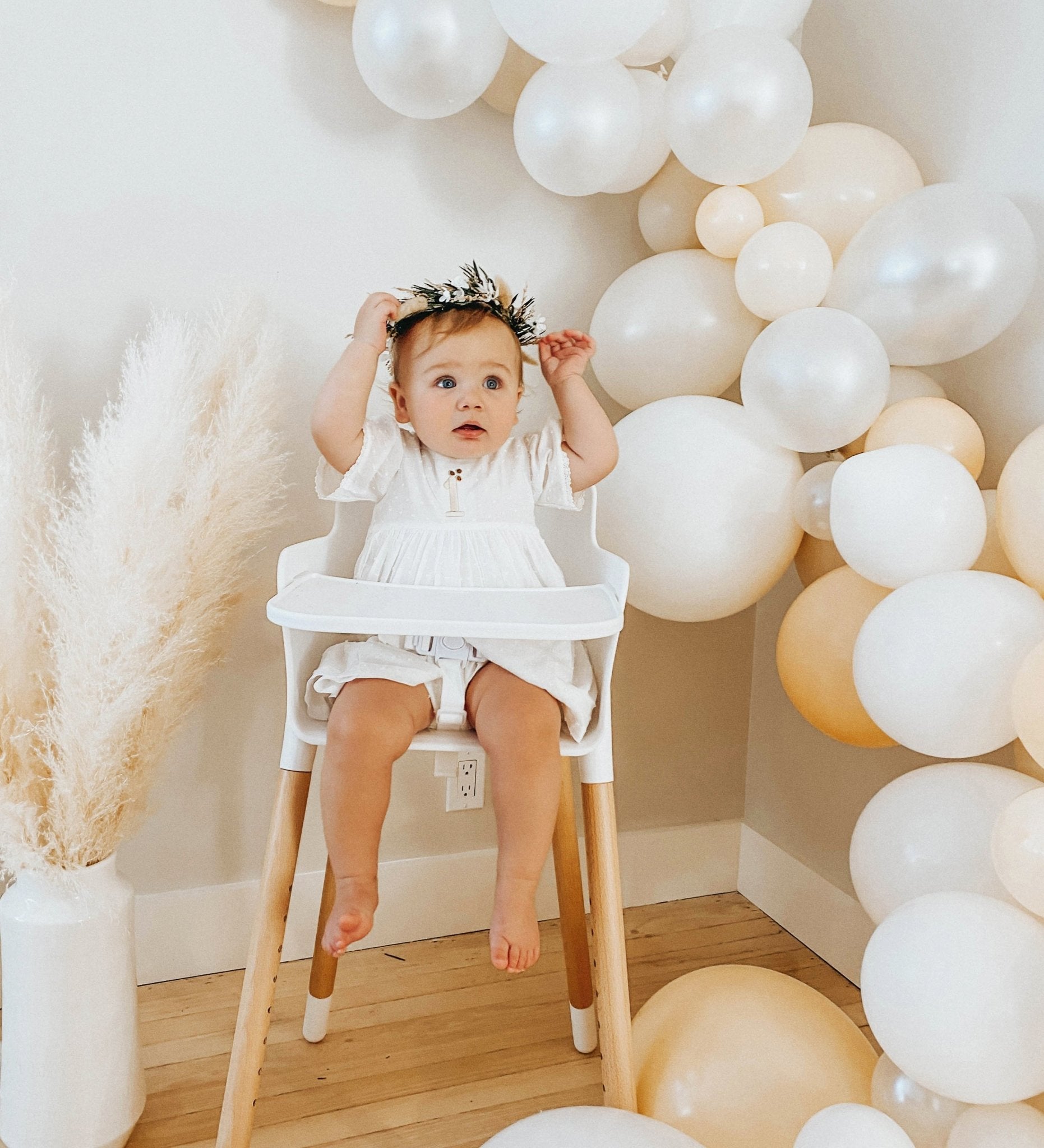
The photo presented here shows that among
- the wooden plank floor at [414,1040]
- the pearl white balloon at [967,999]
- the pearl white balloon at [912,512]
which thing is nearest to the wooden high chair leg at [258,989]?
the wooden plank floor at [414,1040]

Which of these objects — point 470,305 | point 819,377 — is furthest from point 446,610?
point 819,377

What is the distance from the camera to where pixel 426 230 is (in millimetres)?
1533

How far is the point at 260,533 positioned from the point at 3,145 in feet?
1.97

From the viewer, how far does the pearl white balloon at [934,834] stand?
100cm

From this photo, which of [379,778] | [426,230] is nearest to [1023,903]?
[379,778]

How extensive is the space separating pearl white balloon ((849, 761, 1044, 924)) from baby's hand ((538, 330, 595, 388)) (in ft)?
2.09

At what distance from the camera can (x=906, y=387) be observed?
4.20 feet

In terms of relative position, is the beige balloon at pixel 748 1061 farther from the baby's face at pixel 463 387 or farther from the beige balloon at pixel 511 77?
the beige balloon at pixel 511 77

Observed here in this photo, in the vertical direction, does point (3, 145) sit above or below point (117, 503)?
above

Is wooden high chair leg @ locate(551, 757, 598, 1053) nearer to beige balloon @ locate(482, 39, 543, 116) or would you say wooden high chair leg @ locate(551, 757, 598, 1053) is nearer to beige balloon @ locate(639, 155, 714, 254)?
beige balloon @ locate(639, 155, 714, 254)

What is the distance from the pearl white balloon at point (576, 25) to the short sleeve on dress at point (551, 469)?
17.7 inches

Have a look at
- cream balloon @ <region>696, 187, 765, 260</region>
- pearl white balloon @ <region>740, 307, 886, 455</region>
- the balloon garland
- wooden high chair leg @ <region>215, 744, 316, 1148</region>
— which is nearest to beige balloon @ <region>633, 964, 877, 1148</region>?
the balloon garland

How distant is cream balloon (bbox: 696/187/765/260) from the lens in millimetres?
1316

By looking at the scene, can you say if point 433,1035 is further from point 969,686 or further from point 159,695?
point 969,686
